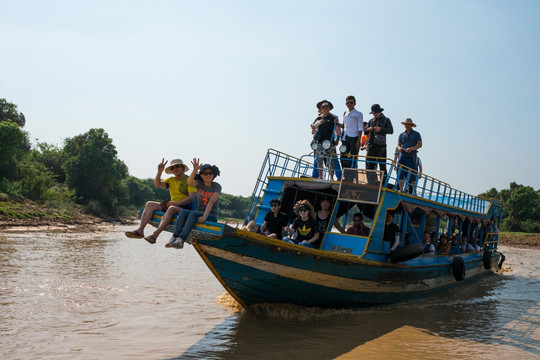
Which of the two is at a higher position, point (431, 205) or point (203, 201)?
point (431, 205)

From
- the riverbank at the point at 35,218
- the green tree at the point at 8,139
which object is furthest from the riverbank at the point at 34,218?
the green tree at the point at 8,139

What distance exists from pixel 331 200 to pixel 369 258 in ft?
6.88

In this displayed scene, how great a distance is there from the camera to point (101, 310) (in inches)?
350

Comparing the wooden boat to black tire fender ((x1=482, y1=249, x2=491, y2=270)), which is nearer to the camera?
the wooden boat

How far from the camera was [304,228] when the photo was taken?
858cm

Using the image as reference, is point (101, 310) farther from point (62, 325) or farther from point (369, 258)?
point (369, 258)

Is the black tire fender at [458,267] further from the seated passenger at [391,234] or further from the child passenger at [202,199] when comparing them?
the child passenger at [202,199]

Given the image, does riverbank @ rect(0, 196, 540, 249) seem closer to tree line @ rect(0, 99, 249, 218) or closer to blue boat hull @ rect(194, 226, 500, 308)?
tree line @ rect(0, 99, 249, 218)

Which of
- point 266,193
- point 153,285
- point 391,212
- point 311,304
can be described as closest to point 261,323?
point 311,304

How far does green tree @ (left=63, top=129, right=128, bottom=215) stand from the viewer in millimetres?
46469

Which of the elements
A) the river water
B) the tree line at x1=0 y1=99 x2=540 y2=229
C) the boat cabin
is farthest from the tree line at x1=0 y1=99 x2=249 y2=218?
the boat cabin

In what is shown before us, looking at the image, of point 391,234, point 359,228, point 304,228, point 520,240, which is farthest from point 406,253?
point 520,240

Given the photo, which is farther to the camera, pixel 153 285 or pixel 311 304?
pixel 153 285

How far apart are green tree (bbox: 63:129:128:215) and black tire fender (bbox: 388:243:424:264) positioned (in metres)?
40.5
